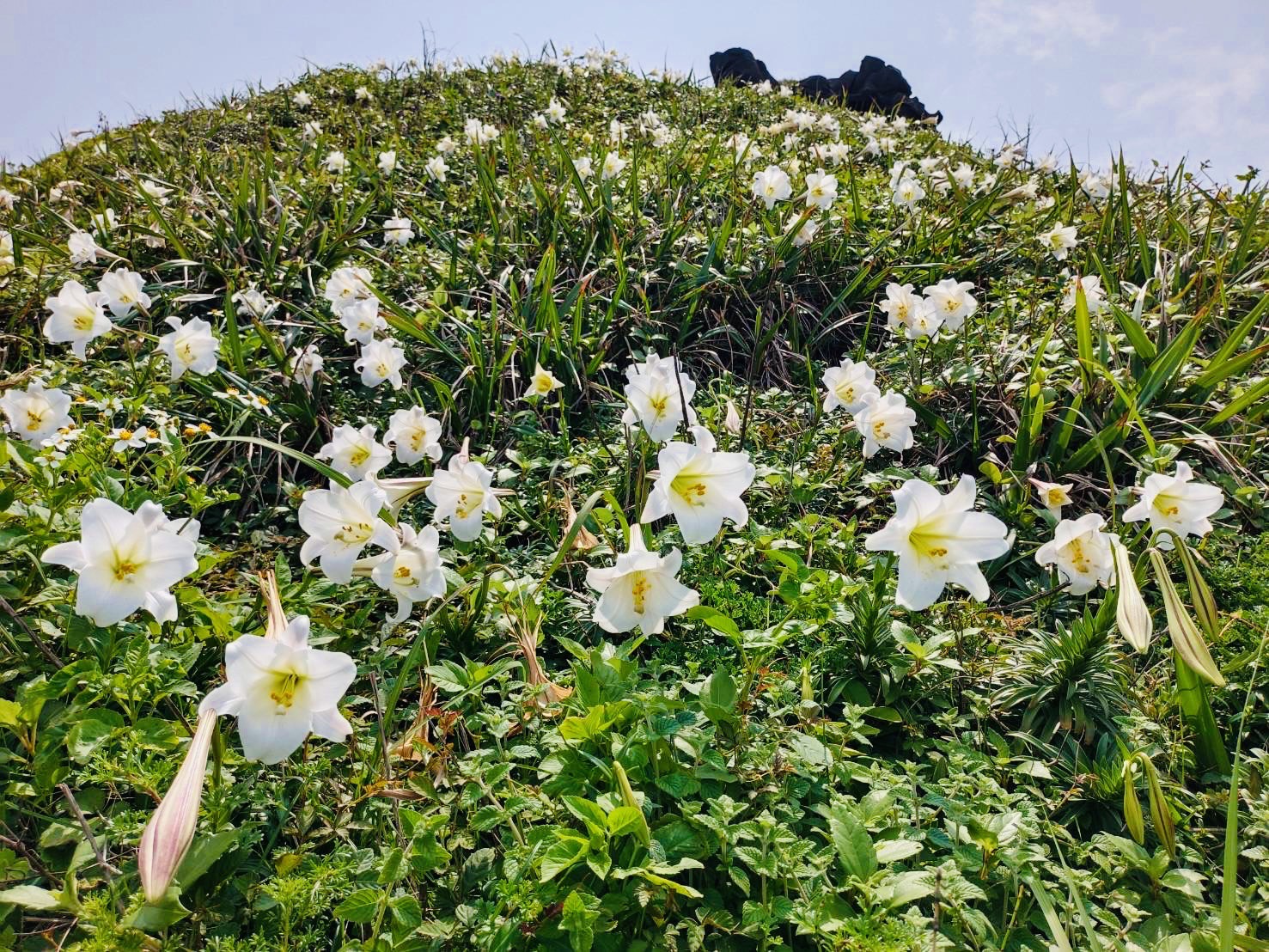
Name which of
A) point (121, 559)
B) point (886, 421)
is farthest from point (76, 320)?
point (886, 421)

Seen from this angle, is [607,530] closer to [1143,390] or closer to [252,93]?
[1143,390]

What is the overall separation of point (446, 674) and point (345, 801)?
1.22 feet

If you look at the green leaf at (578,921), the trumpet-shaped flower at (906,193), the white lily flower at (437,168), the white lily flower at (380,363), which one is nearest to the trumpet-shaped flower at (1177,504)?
the green leaf at (578,921)

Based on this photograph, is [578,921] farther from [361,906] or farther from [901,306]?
[901,306]

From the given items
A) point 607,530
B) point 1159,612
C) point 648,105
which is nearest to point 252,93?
point 648,105

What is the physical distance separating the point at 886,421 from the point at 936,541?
2.47ft

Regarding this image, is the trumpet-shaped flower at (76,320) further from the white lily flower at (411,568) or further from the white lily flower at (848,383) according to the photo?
the white lily flower at (848,383)

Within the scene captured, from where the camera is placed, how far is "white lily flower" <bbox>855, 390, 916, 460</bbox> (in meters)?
2.40

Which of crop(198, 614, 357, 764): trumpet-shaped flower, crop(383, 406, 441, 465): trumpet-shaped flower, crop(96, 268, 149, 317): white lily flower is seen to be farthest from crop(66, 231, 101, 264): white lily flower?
crop(198, 614, 357, 764): trumpet-shaped flower

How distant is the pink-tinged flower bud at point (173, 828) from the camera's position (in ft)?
3.50

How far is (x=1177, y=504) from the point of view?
205 cm

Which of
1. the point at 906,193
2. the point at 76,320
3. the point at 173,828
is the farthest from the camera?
the point at 906,193

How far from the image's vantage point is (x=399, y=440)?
2506mm

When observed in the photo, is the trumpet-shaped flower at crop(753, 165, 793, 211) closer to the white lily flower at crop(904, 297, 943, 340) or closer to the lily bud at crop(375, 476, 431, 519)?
the white lily flower at crop(904, 297, 943, 340)
